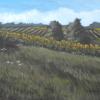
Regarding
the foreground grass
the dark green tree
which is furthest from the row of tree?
the foreground grass

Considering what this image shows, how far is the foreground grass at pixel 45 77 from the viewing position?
58.0 feet

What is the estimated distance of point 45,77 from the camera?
21.2 m

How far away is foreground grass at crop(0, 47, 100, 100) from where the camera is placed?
17.7 meters

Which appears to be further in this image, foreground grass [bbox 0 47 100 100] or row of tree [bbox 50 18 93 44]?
row of tree [bbox 50 18 93 44]

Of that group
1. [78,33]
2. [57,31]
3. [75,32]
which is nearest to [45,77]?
[57,31]

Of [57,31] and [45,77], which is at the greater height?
[45,77]

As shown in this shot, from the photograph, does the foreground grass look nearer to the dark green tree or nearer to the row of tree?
the dark green tree

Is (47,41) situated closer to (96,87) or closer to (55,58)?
(55,58)

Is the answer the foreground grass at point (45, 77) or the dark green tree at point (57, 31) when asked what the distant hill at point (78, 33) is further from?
the foreground grass at point (45, 77)

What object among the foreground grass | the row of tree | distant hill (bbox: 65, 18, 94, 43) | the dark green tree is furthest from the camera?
distant hill (bbox: 65, 18, 94, 43)

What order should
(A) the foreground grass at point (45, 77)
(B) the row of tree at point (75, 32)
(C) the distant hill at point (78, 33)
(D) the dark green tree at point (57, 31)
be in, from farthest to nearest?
(C) the distant hill at point (78, 33) < (B) the row of tree at point (75, 32) < (D) the dark green tree at point (57, 31) < (A) the foreground grass at point (45, 77)

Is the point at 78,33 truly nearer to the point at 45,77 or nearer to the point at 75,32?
the point at 75,32

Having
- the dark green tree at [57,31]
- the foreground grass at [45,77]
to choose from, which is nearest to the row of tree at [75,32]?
the dark green tree at [57,31]

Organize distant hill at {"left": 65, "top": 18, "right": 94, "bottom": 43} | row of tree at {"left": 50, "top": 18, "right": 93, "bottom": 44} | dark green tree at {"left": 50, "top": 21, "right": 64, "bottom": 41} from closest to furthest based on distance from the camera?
dark green tree at {"left": 50, "top": 21, "right": 64, "bottom": 41} < row of tree at {"left": 50, "top": 18, "right": 93, "bottom": 44} < distant hill at {"left": 65, "top": 18, "right": 94, "bottom": 43}
